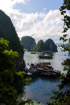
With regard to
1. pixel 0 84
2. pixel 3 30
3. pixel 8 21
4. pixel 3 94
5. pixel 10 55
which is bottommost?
pixel 3 94

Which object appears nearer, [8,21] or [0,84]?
[0,84]

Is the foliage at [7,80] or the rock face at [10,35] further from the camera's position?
the rock face at [10,35]

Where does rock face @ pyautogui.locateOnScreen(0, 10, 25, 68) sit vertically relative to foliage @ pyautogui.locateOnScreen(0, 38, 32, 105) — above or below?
above

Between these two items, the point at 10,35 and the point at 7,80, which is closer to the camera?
the point at 7,80

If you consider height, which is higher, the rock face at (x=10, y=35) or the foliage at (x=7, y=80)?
A: the rock face at (x=10, y=35)

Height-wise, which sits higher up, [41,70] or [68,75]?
[68,75]

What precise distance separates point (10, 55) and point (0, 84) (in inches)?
128

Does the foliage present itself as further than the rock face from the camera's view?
No

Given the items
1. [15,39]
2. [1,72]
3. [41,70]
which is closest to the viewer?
[1,72]

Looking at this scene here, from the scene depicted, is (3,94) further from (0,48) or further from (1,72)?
(0,48)

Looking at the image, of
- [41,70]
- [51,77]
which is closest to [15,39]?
[41,70]

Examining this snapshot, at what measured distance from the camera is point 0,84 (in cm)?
979

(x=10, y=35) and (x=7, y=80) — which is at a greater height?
(x=10, y=35)

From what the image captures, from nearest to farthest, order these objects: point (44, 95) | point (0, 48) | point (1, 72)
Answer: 1. point (1, 72)
2. point (0, 48)
3. point (44, 95)
